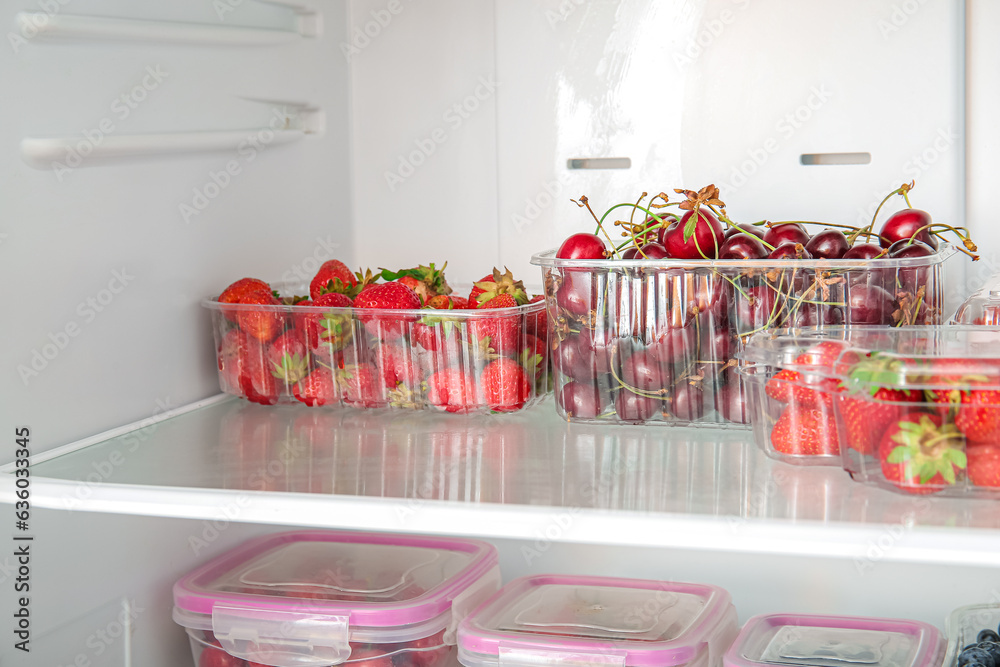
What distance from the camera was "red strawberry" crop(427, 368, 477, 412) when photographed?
972 millimetres

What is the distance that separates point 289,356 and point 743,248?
49 cm

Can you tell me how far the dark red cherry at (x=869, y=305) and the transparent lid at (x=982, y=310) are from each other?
0.42 feet

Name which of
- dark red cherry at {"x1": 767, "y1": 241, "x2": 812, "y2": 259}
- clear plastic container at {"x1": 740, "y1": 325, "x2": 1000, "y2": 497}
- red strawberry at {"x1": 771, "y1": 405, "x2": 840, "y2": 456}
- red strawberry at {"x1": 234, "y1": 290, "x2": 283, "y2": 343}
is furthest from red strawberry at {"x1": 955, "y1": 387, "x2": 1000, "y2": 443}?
red strawberry at {"x1": 234, "y1": 290, "x2": 283, "y2": 343}

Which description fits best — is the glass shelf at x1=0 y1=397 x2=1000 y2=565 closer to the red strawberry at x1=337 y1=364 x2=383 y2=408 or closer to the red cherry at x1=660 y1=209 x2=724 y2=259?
the red strawberry at x1=337 y1=364 x2=383 y2=408

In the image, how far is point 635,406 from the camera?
90 centimetres

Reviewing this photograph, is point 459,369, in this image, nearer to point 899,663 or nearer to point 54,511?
point 54,511

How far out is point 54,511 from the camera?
91 cm

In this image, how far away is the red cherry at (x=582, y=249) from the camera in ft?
2.93

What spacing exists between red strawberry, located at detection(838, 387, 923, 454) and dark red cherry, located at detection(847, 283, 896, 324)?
158 millimetres

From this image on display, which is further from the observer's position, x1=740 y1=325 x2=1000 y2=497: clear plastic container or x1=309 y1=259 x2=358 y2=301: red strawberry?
x1=309 y1=259 x2=358 y2=301: red strawberry

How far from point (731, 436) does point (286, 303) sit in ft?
1.67

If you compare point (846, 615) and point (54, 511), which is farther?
point (846, 615)

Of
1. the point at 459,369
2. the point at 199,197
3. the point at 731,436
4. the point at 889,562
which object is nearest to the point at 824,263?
the point at 731,436

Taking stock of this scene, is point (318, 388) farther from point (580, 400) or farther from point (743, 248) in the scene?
point (743, 248)
